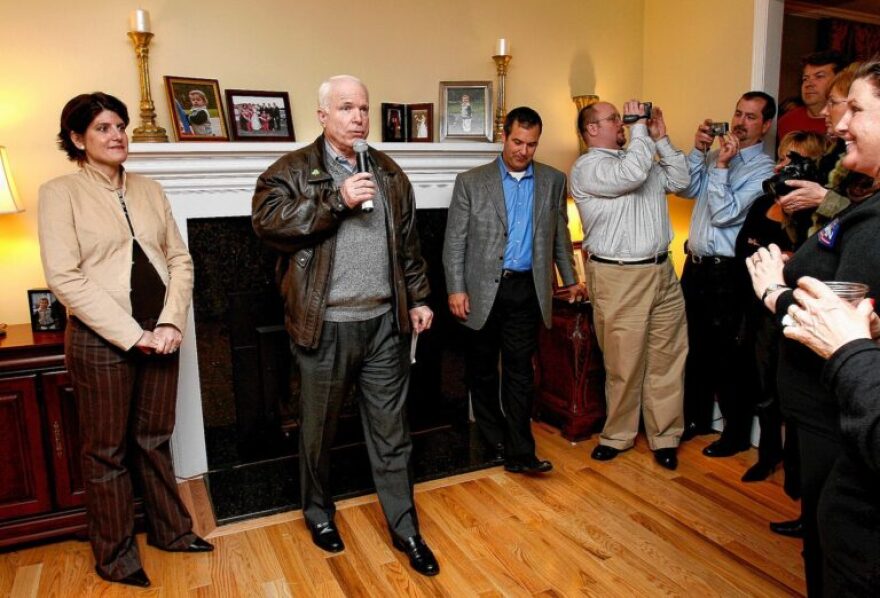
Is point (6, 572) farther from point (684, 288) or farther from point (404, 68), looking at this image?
point (684, 288)

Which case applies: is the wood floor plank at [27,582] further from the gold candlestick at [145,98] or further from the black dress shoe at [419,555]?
the gold candlestick at [145,98]

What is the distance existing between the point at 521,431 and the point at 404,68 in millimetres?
1855

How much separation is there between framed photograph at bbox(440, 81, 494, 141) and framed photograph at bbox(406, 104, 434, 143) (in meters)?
0.07

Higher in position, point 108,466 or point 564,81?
point 564,81

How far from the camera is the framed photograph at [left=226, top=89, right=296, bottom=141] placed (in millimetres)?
2928

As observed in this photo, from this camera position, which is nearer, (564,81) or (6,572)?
(6,572)

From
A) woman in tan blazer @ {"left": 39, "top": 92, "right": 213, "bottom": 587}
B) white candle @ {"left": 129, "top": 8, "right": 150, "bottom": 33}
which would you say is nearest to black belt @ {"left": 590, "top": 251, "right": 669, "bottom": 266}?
woman in tan blazer @ {"left": 39, "top": 92, "right": 213, "bottom": 587}

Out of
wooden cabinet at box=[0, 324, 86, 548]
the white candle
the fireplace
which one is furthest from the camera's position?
the fireplace

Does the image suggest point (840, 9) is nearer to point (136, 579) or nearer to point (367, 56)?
point (367, 56)

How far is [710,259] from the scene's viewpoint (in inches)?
121

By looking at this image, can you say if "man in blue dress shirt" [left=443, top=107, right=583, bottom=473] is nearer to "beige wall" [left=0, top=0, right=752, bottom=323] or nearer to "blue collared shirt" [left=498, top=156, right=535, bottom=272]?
"blue collared shirt" [left=498, top=156, right=535, bottom=272]

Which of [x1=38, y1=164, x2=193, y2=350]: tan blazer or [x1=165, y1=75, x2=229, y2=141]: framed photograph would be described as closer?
[x1=38, y1=164, x2=193, y2=350]: tan blazer

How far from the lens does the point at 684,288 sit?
10.7ft

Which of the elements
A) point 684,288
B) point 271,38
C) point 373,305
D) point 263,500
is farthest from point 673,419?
A: point 271,38
